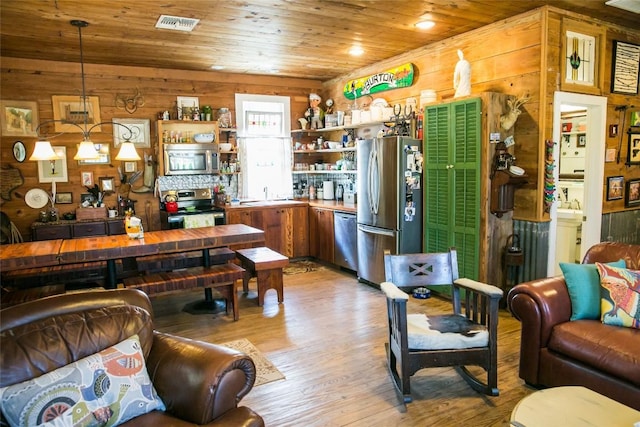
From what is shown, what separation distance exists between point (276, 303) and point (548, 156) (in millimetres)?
2995

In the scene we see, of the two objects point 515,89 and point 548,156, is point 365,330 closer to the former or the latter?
point 548,156

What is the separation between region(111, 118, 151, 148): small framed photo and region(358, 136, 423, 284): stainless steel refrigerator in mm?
3019

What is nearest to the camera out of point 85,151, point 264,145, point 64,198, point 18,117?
point 85,151

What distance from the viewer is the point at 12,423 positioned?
5.19 feet

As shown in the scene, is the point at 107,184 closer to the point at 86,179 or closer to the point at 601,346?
the point at 86,179

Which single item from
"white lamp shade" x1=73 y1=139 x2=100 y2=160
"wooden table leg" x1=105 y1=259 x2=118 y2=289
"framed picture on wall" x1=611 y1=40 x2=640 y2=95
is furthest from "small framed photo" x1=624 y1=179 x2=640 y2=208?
"white lamp shade" x1=73 y1=139 x2=100 y2=160

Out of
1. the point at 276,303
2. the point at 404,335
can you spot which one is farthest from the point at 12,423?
the point at 276,303

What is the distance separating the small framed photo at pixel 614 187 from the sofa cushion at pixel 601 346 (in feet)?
8.60

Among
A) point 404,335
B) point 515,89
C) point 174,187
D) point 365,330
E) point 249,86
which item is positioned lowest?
point 365,330

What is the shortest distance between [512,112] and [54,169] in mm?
5328

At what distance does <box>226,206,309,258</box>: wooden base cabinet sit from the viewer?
20.4ft

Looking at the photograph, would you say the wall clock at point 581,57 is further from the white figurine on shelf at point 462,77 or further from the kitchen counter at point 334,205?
the kitchen counter at point 334,205

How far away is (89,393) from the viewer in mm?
1695

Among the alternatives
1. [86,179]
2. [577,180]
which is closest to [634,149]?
[577,180]
